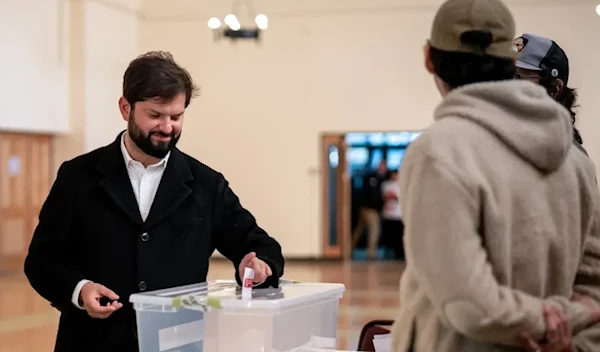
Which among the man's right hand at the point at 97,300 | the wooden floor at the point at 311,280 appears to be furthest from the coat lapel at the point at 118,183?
the wooden floor at the point at 311,280

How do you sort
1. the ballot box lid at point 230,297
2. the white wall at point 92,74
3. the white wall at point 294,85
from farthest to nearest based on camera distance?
the white wall at point 294,85, the white wall at point 92,74, the ballot box lid at point 230,297

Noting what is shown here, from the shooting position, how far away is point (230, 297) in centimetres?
235

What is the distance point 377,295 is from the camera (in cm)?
1059

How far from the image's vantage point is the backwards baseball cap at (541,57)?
2.57 m

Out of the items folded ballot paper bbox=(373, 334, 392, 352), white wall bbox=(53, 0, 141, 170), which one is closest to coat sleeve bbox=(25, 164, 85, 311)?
folded ballot paper bbox=(373, 334, 392, 352)

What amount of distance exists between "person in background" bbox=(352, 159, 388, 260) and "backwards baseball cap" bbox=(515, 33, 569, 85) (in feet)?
43.2

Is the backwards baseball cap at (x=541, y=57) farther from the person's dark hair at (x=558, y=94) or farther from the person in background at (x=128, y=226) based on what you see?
the person in background at (x=128, y=226)

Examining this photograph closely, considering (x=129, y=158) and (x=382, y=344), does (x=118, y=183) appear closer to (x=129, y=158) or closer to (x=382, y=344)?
(x=129, y=158)

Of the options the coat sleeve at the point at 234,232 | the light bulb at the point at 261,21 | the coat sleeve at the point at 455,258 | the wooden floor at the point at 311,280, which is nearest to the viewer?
the coat sleeve at the point at 455,258

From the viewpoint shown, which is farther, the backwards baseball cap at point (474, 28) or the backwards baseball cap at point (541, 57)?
the backwards baseball cap at point (541, 57)

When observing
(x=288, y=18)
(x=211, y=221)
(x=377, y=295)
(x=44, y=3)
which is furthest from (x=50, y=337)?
(x=288, y=18)

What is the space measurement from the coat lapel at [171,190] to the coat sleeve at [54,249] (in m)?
0.25

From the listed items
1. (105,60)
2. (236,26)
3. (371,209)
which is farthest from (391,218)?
(105,60)

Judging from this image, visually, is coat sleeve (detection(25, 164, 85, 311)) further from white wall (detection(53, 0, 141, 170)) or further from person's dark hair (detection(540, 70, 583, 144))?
white wall (detection(53, 0, 141, 170))
